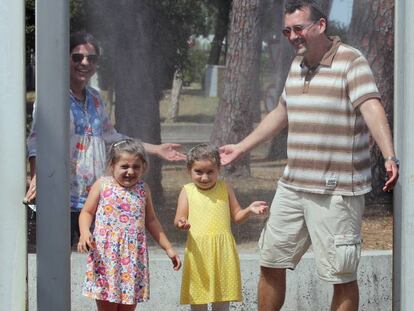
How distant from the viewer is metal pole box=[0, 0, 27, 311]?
467 cm

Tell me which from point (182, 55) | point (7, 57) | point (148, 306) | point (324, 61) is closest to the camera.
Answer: point (7, 57)

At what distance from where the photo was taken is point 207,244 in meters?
5.29

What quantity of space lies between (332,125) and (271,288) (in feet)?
3.25

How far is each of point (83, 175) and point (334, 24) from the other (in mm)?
2446

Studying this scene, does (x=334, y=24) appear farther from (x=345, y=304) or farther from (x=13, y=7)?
(x=13, y=7)

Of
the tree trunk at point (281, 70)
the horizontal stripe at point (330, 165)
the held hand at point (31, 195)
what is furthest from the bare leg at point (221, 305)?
the tree trunk at point (281, 70)

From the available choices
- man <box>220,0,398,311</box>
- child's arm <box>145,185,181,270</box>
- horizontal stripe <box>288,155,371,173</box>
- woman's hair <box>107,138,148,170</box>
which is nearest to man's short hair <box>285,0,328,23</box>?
man <box>220,0,398,311</box>

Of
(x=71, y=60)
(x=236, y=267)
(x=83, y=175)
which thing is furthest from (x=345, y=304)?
(x=71, y=60)

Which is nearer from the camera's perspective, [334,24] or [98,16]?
[98,16]

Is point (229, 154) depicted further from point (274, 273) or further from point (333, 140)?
point (274, 273)

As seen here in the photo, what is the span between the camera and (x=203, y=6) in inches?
272

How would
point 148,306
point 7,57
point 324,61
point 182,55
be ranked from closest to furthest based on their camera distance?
point 7,57 → point 324,61 → point 148,306 → point 182,55

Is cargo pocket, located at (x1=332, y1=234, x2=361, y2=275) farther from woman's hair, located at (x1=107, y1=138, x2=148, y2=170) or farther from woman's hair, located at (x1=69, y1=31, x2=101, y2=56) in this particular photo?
woman's hair, located at (x1=69, y1=31, x2=101, y2=56)

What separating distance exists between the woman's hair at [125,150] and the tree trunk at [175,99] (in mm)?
1245
